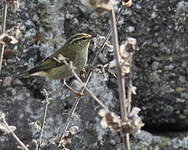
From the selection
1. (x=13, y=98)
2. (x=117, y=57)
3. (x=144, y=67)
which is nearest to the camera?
(x=117, y=57)

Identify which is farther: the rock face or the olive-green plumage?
the rock face

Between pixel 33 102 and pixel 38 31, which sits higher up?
pixel 38 31

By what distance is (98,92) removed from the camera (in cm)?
378

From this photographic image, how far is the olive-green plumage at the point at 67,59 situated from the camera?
3.48 m

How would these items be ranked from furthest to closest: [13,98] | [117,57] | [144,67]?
[144,67] < [13,98] < [117,57]

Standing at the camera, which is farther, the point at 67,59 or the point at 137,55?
the point at 137,55

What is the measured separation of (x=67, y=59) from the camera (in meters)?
3.57

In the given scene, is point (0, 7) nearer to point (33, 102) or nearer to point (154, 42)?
point (33, 102)

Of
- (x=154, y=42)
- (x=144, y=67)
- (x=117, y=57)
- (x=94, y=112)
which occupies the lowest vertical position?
(x=94, y=112)

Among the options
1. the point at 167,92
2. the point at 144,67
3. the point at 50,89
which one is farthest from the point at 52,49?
the point at 167,92

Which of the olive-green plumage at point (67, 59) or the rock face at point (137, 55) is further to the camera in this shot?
the rock face at point (137, 55)

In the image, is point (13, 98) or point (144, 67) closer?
point (13, 98)

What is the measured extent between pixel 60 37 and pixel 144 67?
0.94m

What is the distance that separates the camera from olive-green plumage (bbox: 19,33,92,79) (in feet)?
11.4
